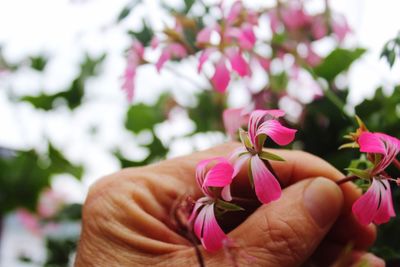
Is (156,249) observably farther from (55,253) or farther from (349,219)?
(55,253)

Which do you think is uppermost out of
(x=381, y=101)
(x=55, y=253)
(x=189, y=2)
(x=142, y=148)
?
(x=189, y=2)

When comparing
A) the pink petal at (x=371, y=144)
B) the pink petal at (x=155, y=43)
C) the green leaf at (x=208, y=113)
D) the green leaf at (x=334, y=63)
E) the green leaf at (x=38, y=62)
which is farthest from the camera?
the green leaf at (x=38, y=62)

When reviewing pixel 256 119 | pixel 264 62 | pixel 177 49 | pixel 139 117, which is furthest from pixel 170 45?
pixel 139 117

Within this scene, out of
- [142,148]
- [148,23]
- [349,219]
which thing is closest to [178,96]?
[142,148]

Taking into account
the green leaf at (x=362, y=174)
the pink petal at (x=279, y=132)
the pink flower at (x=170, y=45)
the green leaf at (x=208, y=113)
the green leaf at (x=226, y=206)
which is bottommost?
the green leaf at (x=208, y=113)

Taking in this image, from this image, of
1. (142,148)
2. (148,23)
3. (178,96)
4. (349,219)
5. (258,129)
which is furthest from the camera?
(178,96)

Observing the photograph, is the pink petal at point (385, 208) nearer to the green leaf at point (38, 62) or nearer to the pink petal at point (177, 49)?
the pink petal at point (177, 49)

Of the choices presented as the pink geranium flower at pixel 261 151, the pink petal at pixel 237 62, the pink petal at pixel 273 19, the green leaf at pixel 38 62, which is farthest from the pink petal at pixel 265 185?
the green leaf at pixel 38 62

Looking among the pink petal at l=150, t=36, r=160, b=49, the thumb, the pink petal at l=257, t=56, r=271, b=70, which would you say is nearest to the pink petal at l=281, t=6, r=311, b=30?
the pink petal at l=257, t=56, r=271, b=70
